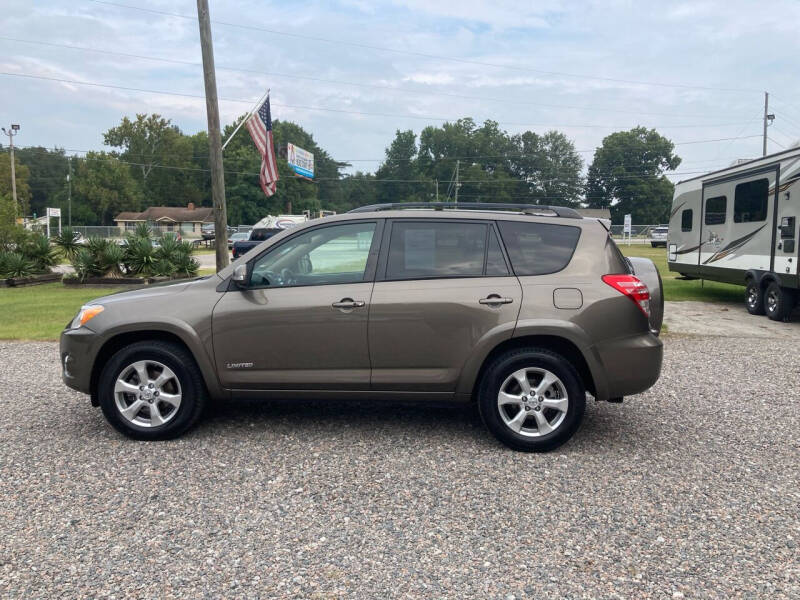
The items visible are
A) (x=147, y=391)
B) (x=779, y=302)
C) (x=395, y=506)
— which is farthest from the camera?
(x=779, y=302)

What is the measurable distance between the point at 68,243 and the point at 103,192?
272 feet

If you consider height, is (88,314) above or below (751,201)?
below

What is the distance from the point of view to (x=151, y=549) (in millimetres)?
3307

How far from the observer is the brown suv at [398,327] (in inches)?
183

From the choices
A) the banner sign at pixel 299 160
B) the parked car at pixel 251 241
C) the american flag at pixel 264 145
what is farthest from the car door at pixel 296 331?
the banner sign at pixel 299 160

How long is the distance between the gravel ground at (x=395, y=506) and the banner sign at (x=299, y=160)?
5361 cm

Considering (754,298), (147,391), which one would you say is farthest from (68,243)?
(754,298)

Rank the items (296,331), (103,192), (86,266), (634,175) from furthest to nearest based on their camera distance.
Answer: (634,175), (103,192), (86,266), (296,331)

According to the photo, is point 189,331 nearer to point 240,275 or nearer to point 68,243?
point 240,275

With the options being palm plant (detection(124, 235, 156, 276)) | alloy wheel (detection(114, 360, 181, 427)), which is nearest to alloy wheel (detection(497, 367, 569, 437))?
alloy wheel (detection(114, 360, 181, 427))

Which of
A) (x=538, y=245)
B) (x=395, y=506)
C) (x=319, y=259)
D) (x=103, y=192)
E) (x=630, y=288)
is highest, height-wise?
(x=103, y=192)

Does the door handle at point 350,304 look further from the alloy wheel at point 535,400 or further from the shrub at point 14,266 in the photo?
the shrub at point 14,266

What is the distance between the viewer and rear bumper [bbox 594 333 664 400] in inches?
183

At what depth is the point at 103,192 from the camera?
94.4 metres
